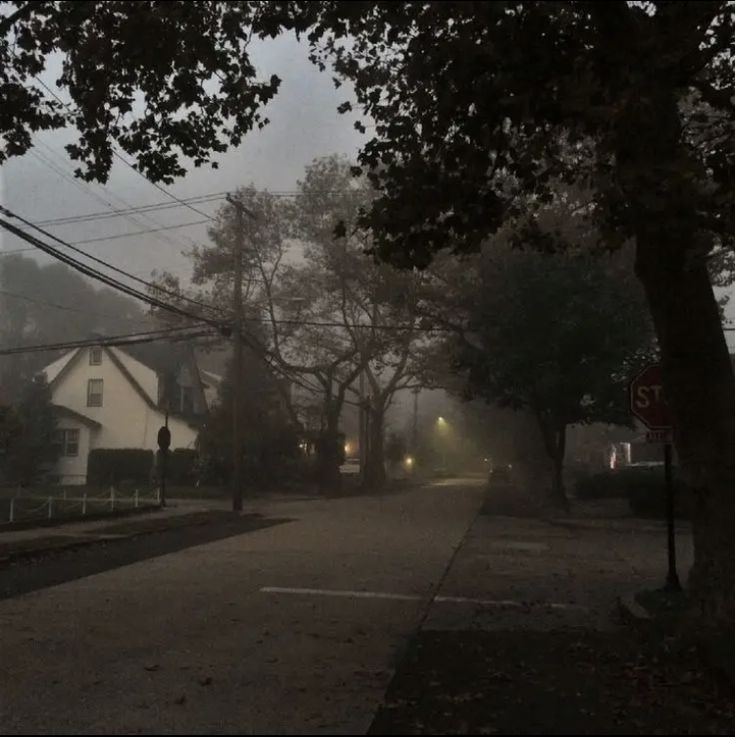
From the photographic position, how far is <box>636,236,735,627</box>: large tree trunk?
285 inches

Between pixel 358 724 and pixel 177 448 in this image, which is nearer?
pixel 358 724

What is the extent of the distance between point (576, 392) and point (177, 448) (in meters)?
26.3

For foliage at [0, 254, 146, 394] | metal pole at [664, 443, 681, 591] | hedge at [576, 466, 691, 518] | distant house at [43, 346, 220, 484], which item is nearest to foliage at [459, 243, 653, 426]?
hedge at [576, 466, 691, 518]

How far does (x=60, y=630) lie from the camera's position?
330 inches

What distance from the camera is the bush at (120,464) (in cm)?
4369

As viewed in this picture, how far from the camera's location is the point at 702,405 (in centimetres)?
736

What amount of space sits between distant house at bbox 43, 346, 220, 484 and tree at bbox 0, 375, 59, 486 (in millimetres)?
1457

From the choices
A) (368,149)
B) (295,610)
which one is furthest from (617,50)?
(295,610)

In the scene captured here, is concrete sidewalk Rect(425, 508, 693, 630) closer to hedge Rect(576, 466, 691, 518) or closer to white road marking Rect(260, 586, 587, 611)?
white road marking Rect(260, 586, 587, 611)

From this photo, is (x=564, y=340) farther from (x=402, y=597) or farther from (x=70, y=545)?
(x=402, y=597)

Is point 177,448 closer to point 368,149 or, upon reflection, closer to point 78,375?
point 78,375

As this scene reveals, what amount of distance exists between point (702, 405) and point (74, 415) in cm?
4338

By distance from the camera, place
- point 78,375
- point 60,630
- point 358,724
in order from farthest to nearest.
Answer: point 78,375
point 60,630
point 358,724

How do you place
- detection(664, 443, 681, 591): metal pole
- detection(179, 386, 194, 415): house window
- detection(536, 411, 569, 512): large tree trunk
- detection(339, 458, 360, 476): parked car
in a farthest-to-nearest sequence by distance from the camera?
detection(339, 458, 360, 476): parked car, detection(179, 386, 194, 415): house window, detection(536, 411, 569, 512): large tree trunk, detection(664, 443, 681, 591): metal pole
